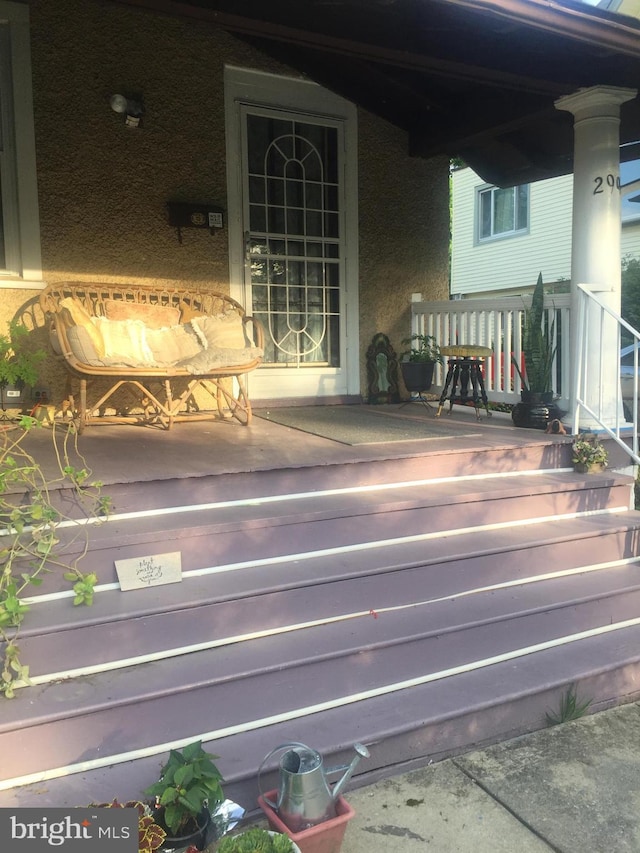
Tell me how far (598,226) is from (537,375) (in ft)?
3.28

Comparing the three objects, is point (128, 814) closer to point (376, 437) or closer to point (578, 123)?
point (376, 437)

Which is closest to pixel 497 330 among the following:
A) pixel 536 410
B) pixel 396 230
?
pixel 536 410

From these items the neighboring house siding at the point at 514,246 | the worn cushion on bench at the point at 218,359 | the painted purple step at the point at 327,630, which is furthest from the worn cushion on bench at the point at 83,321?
the neighboring house siding at the point at 514,246

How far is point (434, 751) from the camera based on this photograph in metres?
2.23

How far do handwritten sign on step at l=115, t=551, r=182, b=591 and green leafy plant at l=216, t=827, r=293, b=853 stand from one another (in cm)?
101

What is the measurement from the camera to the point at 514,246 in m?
13.3

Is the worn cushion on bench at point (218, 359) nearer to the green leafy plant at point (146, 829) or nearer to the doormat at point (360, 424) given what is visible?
the doormat at point (360, 424)

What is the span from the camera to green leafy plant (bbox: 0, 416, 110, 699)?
6.64ft

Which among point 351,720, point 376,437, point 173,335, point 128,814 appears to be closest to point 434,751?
point 351,720

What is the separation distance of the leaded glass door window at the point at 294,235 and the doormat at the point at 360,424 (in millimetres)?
552

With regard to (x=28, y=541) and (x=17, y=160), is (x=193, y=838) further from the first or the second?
(x=17, y=160)

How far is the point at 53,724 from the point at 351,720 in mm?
901

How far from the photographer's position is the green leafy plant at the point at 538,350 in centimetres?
453

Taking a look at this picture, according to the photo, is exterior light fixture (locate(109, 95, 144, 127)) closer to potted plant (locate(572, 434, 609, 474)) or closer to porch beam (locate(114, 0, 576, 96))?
porch beam (locate(114, 0, 576, 96))
